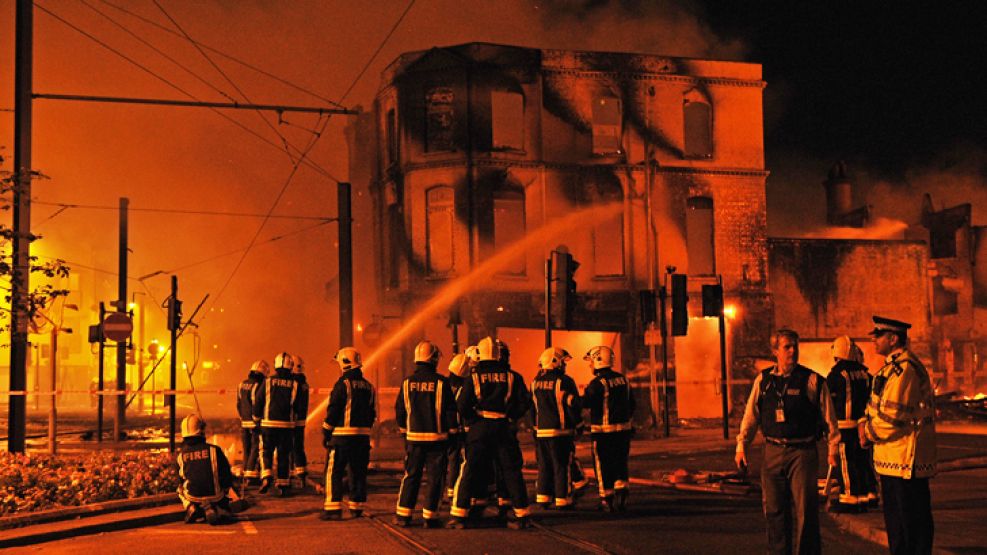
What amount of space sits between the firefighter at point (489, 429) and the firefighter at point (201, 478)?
258 centimetres

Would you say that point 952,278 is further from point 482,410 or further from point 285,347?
point 285,347

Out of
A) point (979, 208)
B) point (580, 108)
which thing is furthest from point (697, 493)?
point (979, 208)

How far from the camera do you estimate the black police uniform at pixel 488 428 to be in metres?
11.5

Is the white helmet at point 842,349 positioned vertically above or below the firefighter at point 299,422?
above

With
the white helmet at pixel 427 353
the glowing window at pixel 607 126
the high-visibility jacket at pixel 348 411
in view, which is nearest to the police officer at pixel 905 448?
the white helmet at pixel 427 353

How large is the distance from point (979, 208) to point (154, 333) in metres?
61.9

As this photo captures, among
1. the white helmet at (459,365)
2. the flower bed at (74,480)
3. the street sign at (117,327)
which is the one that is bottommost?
the flower bed at (74,480)

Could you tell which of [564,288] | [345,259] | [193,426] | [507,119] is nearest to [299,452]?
[193,426]

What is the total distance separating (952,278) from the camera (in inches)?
1735

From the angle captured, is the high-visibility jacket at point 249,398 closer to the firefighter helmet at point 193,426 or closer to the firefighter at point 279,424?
the firefighter at point 279,424

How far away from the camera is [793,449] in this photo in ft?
27.8

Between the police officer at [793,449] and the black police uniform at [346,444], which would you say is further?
the black police uniform at [346,444]

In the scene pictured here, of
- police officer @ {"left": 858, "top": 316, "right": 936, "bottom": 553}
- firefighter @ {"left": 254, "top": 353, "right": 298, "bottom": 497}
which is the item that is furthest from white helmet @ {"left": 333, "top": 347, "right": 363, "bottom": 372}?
police officer @ {"left": 858, "top": 316, "right": 936, "bottom": 553}

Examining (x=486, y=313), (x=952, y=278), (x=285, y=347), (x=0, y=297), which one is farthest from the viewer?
(x=285, y=347)
